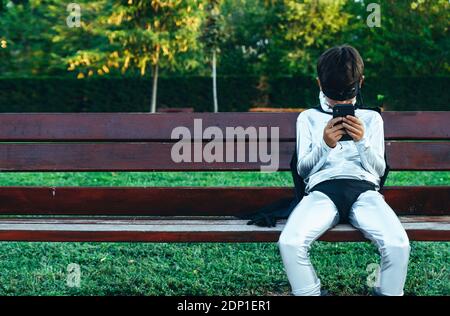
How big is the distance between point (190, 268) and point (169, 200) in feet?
2.31

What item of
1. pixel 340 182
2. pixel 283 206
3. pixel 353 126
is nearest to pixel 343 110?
pixel 353 126

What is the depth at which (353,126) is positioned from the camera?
121 inches

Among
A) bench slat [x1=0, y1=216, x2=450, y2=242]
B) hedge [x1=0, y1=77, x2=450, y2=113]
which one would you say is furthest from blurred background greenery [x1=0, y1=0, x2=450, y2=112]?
bench slat [x1=0, y1=216, x2=450, y2=242]

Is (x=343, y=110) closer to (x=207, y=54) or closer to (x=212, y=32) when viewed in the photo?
(x=212, y=32)

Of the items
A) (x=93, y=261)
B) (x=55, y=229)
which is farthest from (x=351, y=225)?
(x=93, y=261)

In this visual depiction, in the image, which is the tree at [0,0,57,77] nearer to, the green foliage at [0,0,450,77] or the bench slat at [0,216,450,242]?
the green foliage at [0,0,450,77]

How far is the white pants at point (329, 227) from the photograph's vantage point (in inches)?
114

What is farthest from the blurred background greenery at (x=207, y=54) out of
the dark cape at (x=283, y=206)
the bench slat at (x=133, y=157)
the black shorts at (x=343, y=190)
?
the black shorts at (x=343, y=190)

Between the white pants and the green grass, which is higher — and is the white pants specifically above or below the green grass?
above

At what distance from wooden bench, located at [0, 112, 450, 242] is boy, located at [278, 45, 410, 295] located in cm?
54

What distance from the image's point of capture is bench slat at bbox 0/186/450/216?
377 centimetres

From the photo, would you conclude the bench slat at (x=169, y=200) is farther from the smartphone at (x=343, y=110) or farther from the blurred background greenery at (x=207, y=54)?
the blurred background greenery at (x=207, y=54)

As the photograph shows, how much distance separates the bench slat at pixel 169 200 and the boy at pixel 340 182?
0.50m
